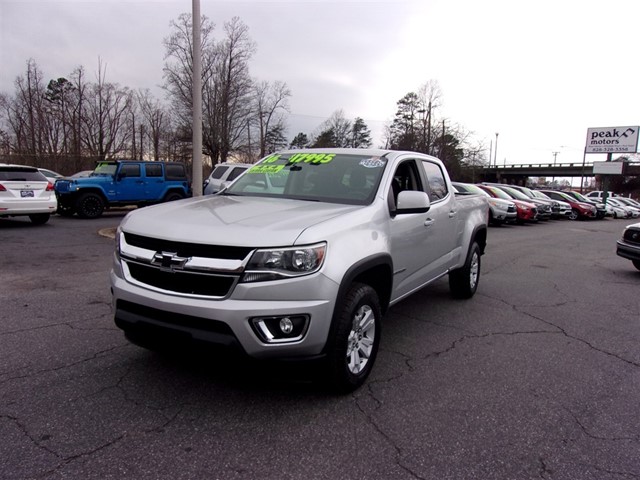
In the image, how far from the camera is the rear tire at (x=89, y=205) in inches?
565

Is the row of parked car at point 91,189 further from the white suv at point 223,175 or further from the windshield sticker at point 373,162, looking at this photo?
the windshield sticker at point 373,162

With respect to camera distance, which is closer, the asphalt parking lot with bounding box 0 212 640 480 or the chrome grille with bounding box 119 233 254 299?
the asphalt parking lot with bounding box 0 212 640 480

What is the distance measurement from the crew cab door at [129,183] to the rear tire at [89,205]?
21.5 inches

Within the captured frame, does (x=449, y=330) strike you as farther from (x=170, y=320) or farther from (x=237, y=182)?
(x=170, y=320)

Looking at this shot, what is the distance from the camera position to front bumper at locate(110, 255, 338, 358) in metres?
2.69

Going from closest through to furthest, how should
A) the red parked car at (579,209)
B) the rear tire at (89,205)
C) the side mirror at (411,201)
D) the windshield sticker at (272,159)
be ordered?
the side mirror at (411,201), the windshield sticker at (272,159), the rear tire at (89,205), the red parked car at (579,209)

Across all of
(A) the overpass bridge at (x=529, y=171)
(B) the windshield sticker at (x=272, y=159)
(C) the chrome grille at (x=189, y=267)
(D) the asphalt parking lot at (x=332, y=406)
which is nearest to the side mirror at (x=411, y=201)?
(D) the asphalt parking lot at (x=332, y=406)

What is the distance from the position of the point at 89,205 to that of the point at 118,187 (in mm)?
1063

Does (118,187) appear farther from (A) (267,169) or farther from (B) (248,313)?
(B) (248,313)

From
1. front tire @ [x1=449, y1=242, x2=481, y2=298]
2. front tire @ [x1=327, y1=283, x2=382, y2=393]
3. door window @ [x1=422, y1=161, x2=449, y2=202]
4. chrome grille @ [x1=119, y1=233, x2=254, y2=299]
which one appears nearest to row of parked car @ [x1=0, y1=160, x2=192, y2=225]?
chrome grille @ [x1=119, y1=233, x2=254, y2=299]

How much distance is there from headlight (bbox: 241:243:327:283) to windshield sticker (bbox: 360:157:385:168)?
5.29 ft

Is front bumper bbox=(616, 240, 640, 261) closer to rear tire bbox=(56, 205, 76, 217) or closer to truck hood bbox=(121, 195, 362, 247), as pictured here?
truck hood bbox=(121, 195, 362, 247)

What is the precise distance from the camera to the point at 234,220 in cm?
310

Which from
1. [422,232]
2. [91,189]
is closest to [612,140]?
[91,189]
